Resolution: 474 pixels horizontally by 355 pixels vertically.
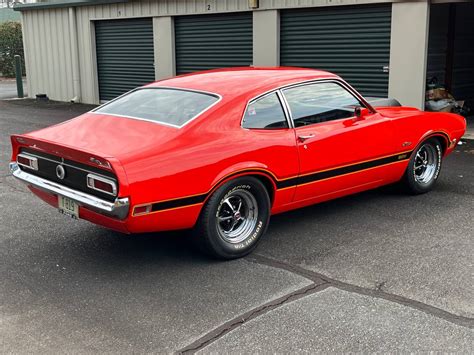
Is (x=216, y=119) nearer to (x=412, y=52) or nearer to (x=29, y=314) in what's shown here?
(x=29, y=314)

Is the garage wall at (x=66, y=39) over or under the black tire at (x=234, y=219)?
over

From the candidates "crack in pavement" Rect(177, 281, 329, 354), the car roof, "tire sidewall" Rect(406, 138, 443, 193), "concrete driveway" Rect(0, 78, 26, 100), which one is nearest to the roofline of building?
"concrete driveway" Rect(0, 78, 26, 100)

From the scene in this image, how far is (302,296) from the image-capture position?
13.7ft

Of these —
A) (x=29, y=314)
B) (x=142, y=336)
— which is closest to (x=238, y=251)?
(x=142, y=336)

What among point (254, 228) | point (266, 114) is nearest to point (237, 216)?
point (254, 228)

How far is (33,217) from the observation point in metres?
6.15

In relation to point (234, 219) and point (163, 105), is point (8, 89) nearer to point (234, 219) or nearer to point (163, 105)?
point (163, 105)

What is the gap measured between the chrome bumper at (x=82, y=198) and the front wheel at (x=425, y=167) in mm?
3633

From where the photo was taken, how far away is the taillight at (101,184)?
423cm

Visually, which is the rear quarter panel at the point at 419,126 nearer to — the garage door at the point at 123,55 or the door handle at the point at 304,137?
the door handle at the point at 304,137

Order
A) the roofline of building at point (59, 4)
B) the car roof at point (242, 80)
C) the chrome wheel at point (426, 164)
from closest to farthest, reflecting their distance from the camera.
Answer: the car roof at point (242, 80)
the chrome wheel at point (426, 164)
the roofline of building at point (59, 4)

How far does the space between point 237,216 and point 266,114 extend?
3.19 ft

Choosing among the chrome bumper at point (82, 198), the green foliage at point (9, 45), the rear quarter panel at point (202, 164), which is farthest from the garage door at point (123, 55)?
the green foliage at point (9, 45)

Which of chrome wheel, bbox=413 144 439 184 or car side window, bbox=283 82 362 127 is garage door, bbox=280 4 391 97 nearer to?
chrome wheel, bbox=413 144 439 184
